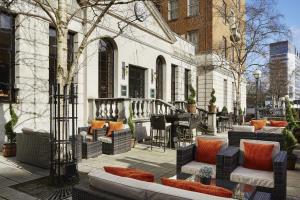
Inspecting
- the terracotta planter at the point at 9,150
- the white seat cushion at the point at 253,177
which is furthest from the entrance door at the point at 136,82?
the white seat cushion at the point at 253,177

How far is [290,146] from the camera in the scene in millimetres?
7902

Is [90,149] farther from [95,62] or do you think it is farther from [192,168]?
[95,62]

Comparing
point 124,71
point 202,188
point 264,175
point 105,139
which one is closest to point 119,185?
point 202,188

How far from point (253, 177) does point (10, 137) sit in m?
7.15

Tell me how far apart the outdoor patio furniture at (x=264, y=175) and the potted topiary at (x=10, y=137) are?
652 cm

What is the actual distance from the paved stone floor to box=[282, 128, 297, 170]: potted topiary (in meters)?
0.20

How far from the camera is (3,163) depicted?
7934 millimetres

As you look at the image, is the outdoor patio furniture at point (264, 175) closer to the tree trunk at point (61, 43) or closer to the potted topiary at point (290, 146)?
the potted topiary at point (290, 146)

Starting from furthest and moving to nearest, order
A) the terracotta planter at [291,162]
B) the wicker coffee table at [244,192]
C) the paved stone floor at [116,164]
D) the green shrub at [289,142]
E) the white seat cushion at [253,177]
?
the green shrub at [289,142] < the terracotta planter at [291,162] < the paved stone floor at [116,164] < the white seat cushion at [253,177] < the wicker coffee table at [244,192]

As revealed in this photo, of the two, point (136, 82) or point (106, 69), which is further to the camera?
point (136, 82)

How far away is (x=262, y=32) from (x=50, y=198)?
19980mm

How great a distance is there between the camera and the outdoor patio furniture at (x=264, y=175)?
482 centimetres

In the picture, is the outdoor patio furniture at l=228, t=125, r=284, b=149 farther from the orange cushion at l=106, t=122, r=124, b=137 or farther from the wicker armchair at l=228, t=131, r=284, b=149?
the orange cushion at l=106, t=122, r=124, b=137

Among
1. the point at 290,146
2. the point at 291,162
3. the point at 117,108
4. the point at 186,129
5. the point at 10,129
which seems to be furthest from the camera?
the point at 117,108
